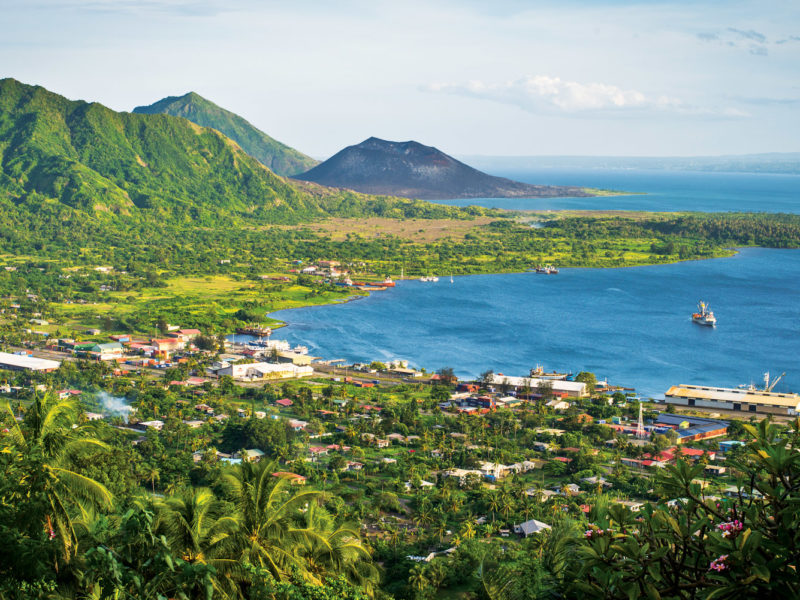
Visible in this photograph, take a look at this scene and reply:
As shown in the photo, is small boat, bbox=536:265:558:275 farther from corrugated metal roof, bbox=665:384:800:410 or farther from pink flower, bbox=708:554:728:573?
pink flower, bbox=708:554:728:573

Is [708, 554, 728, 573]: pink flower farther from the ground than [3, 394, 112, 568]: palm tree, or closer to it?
farther from the ground

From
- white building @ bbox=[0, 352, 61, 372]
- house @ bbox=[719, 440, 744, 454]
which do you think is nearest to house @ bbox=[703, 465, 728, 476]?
house @ bbox=[719, 440, 744, 454]

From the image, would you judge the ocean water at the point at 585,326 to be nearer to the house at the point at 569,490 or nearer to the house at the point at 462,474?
the house at the point at 569,490

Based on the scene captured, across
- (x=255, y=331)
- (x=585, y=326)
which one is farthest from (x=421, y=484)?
(x=585, y=326)

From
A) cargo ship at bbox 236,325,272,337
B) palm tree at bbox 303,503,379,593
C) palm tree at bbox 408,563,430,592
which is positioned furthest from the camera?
cargo ship at bbox 236,325,272,337

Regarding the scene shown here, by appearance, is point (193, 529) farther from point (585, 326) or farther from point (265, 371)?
point (585, 326)

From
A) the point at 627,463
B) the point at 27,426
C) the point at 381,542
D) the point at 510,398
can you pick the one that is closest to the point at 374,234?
the point at 510,398

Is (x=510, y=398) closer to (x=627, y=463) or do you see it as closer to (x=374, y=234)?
(x=627, y=463)
